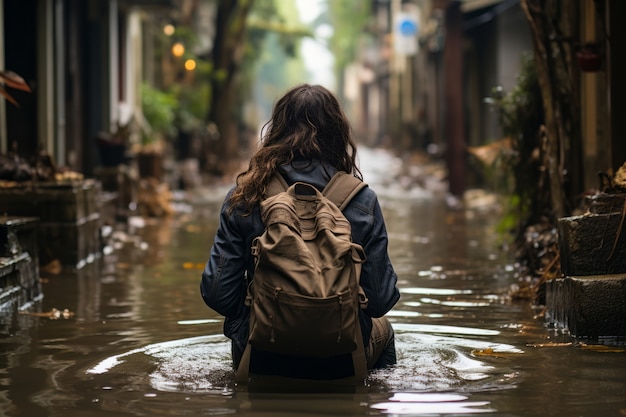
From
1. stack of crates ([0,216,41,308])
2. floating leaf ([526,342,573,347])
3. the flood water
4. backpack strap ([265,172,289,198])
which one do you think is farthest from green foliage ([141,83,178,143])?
backpack strap ([265,172,289,198])

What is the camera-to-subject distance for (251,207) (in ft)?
19.6

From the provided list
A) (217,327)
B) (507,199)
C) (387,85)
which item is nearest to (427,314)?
(217,327)

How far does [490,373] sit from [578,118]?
498 centimetres

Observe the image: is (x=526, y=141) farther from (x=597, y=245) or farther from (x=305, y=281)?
(x=305, y=281)

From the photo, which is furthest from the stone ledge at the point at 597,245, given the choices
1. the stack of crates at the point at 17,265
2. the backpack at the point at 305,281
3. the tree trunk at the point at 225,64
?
the tree trunk at the point at 225,64

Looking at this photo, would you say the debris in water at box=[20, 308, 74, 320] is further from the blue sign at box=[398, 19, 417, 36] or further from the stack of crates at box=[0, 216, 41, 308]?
the blue sign at box=[398, 19, 417, 36]

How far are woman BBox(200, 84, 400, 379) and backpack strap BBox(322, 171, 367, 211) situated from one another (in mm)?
Answer: 43

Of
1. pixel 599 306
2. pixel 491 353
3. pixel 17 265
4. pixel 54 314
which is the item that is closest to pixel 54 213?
pixel 17 265

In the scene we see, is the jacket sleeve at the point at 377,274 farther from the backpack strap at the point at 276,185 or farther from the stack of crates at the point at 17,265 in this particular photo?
the stack of crates at the point at 17,265

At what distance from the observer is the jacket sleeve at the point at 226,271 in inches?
235

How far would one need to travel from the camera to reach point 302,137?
6078 mm

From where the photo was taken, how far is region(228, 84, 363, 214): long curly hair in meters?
6.06

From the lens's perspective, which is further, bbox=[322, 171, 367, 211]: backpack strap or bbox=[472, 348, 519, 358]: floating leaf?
bbox=[472, 348, 519, 358]: floating leaf

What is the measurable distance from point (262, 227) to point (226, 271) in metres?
0.27
